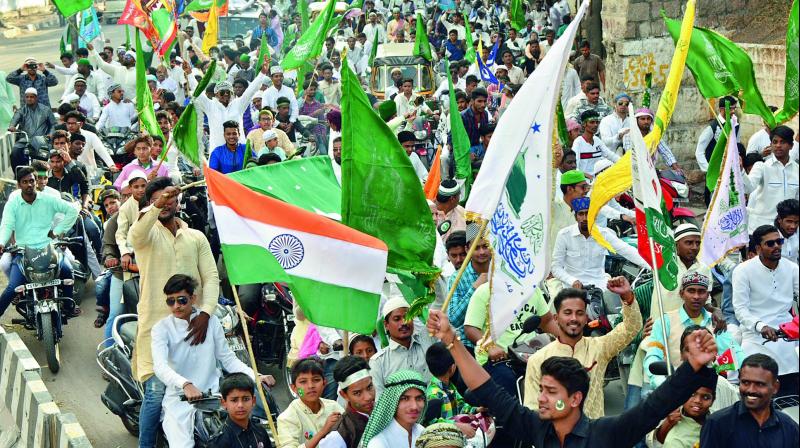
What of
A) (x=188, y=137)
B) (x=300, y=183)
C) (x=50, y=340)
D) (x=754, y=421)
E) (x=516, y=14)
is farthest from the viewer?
(x=516, y=14)

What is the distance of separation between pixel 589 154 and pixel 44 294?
553cm

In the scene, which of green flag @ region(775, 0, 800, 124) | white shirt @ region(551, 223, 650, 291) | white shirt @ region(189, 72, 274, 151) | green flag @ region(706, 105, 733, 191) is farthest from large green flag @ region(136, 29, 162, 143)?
green flag @ region(775, 0, 800, 124)

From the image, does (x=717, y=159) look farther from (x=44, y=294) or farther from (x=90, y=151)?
(x=90, y=151)

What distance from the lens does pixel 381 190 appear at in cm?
741

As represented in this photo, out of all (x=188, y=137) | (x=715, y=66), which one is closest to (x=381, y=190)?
(x=188, y=137)

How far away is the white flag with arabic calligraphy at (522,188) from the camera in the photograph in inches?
275

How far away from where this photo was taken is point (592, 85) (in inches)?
606

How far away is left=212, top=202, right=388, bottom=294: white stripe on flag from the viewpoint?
720 cm

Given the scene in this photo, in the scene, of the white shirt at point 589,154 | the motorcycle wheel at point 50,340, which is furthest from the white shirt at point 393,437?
the white shirt at point 589,154

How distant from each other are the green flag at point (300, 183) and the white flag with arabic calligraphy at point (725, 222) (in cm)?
235

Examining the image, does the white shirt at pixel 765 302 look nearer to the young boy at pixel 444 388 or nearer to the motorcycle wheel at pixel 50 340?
the young boy at pixel 444 388

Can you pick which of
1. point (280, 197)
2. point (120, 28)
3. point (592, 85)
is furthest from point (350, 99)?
point (120, 28)

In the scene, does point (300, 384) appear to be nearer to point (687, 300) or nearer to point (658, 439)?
point (658, 439)

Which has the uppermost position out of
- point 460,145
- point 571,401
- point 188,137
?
point 188,137
